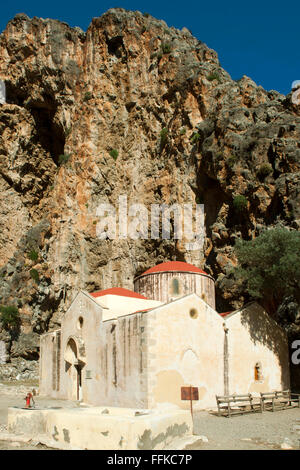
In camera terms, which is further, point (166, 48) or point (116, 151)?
point (116, 151)

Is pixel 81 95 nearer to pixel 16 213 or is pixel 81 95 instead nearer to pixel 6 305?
pixel 16 213

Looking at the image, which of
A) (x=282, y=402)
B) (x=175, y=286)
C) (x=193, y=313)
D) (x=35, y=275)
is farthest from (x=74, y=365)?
(x=35, y=275)

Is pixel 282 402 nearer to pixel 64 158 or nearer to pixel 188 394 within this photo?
pixel 188 394

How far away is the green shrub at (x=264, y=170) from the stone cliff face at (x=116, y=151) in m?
0.08

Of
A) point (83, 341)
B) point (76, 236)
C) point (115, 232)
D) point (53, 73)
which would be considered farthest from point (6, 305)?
point (53, 73)

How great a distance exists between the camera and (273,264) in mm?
25891

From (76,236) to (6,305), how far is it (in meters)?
10.3

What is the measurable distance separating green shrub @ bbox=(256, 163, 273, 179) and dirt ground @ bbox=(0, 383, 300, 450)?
19.1 metres

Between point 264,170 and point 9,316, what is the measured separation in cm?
2851

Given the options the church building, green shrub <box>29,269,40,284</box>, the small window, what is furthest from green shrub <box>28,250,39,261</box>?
the small window

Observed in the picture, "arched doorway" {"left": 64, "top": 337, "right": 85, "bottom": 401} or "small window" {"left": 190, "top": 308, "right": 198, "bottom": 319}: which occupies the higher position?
"small window" {"left": 190, "top": 308, "right": 198, "bottom": 319}

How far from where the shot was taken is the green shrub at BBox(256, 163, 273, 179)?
112ft

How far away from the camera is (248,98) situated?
41188 mm

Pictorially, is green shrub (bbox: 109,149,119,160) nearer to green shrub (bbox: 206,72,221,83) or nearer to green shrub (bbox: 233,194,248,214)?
green shrub (bbox: 206,72,221,83)
